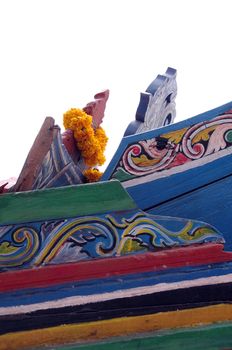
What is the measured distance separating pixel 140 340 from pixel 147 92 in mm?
1114

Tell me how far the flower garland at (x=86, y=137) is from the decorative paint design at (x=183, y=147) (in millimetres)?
466

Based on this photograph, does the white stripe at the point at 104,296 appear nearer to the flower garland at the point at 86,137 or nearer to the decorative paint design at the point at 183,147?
the decorative paint design at the point at 183,147

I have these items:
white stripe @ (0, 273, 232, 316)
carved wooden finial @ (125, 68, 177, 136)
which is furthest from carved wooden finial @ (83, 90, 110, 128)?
white stripe @ (0, 273, 232, 316)

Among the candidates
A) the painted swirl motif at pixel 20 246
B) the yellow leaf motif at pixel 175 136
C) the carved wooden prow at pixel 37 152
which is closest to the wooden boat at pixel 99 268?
the painted swirl motif at pixel 20 246

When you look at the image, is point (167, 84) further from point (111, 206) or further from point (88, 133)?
point (111, 206)

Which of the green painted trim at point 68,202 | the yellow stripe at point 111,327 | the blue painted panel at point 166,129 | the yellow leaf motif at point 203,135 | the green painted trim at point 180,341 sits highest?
the blue painted panel at point 166,129

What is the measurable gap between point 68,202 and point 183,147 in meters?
0.51

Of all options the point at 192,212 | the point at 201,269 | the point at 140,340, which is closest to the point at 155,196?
the point at 192,212

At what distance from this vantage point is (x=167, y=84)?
354cm

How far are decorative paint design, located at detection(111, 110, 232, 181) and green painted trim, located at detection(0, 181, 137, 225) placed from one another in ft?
0.71

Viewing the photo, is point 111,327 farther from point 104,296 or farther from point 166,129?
point 166,129

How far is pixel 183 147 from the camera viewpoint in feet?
9.75

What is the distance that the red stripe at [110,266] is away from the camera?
2795 mm

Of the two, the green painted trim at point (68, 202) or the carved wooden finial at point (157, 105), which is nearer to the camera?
the green painted trim at point (68, 202)
